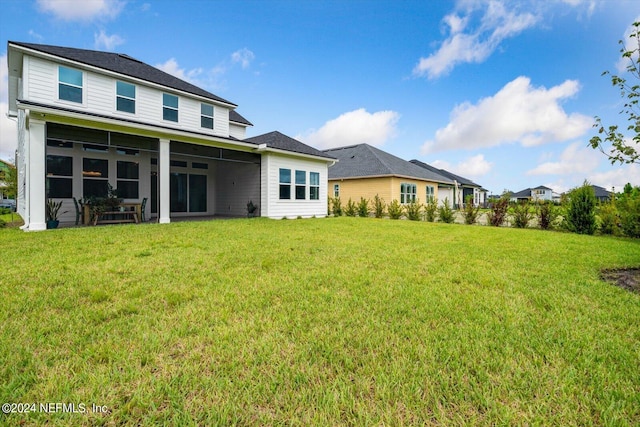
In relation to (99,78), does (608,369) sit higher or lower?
lower

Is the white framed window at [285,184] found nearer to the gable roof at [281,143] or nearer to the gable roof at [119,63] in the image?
the gable roof at [281,143]

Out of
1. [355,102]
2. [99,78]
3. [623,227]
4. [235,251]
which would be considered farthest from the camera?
[355,102]

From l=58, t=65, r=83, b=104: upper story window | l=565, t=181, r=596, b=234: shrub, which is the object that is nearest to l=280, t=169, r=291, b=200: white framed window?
l=58, t=65, r=83, b=104: upper story window

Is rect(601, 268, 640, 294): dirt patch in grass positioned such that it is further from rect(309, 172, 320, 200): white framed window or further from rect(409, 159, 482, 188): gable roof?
rect(409, 159, 482, 188): gable roof

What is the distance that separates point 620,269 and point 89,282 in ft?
27.8

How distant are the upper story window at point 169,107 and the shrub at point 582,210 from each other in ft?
55.7

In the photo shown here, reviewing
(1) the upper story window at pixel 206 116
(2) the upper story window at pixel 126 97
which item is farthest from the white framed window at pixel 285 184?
(2) the upper story window at pixel 126 97

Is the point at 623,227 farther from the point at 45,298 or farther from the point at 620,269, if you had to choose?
the point at 45,298

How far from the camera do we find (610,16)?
24.5 feet

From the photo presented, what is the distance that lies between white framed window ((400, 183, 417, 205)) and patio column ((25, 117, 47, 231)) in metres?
20.0

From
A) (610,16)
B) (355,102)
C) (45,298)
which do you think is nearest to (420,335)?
(45,298)

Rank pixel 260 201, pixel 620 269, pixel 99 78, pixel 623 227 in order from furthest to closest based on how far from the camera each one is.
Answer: pixel 260 201, pixel 99 78, pixel 623 227, pixel 620 269

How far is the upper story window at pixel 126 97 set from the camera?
11.1 metres

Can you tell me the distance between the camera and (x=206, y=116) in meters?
13.6
